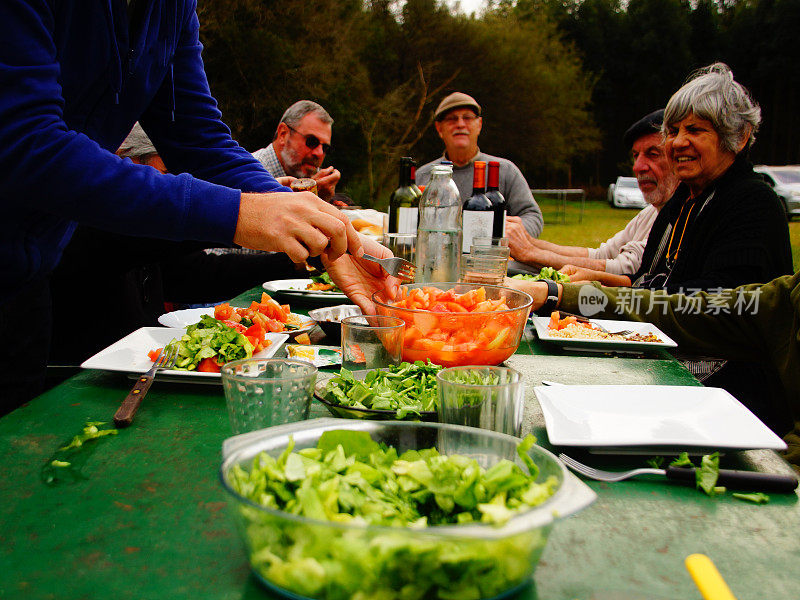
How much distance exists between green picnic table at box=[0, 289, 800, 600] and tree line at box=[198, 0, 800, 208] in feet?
18.6

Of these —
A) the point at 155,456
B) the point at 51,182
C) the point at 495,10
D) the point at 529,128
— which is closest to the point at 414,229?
the point at 51,182

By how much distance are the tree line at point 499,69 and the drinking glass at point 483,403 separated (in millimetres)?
5595

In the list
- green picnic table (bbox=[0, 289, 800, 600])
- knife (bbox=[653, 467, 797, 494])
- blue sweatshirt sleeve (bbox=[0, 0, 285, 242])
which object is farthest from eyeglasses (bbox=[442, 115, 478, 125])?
knife (bbox=[653, 467, 797, 494])

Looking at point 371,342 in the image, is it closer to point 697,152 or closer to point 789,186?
point 697,152

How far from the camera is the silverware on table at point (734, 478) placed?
96cm

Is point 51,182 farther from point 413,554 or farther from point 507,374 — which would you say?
point 413,554

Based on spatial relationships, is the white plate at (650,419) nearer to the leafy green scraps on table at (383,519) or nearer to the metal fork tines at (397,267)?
the leafy green scraps on table at (383,519)

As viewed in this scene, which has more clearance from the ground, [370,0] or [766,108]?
[370,0]

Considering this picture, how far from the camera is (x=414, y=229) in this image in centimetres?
262

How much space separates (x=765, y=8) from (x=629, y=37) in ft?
27.5

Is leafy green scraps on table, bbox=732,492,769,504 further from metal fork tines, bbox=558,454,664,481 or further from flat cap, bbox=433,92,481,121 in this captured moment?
flat cap, bbox=433,92,481,121

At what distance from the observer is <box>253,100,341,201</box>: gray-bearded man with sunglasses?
5.20 m

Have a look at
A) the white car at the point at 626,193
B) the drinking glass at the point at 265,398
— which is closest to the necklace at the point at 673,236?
the drinking glass at the point at 265,398

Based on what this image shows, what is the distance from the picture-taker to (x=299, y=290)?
2688 millimetres
